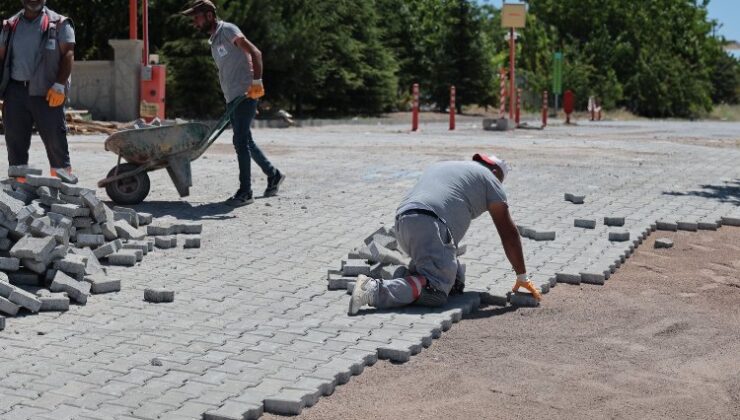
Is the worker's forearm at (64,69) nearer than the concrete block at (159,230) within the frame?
No

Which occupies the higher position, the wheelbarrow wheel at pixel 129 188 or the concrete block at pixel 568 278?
the wheelbarrow wheel at pixel 129 188

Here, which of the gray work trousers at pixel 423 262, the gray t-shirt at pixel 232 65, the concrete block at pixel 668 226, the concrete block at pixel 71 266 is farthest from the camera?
the gray t-shirt at pixel 232 65

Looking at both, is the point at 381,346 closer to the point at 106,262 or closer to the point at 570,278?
the point at 570,278

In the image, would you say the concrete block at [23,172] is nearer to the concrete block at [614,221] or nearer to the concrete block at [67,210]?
the concrete block at [67,210]

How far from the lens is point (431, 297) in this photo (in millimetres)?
6957

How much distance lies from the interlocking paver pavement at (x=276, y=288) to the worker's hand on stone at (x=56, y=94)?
55.3 inches

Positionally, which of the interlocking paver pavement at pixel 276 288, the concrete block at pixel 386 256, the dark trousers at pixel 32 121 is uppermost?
the dark trousers at pixel 32 121

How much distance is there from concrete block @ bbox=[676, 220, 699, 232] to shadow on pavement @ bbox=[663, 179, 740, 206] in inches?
80.7

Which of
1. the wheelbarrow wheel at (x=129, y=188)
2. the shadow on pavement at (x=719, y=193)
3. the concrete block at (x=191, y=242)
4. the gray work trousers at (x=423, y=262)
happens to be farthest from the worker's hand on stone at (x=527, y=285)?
the shadow on pavement at (x=719, y=193)

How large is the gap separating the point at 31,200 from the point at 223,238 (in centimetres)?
187

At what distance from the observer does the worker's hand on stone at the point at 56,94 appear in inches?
398

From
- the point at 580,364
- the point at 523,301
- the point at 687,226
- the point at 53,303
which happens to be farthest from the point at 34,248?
the point at 687,226

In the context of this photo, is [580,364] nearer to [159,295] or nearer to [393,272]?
[393,272]

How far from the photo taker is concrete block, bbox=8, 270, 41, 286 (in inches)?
281
